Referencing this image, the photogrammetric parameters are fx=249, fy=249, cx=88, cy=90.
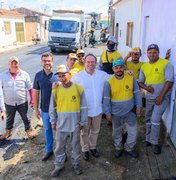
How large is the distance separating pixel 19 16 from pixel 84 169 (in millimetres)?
35900

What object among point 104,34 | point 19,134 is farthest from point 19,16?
point 19,134

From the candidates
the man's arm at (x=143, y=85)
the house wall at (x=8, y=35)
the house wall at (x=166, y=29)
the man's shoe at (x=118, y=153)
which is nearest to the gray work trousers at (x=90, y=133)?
the man's shoe at (x=118, y=153)

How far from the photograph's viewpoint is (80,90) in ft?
12.5

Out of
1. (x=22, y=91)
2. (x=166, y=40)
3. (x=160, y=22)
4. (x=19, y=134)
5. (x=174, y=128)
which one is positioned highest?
(x=160, y=22)

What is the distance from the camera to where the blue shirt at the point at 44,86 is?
422 cm

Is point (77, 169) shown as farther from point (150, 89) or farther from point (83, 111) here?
point (150, 89)

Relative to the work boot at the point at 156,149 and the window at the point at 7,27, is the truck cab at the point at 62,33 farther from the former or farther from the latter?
the work boot at the point at 156,149

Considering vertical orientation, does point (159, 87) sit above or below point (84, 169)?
above

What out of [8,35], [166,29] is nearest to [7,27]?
[8,35]

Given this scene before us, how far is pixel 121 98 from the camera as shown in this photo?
4129 mm

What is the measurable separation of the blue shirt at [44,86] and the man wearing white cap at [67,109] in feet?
1.46

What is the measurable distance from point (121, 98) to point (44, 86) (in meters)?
1.31

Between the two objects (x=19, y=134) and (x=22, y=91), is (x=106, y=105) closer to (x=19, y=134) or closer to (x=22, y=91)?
(x=22, y=91)

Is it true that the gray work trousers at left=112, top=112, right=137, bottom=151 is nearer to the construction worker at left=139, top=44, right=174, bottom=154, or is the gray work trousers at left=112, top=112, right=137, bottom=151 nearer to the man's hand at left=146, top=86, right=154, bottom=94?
the construction worker at left=139, top=44, right=174, bottom=154
